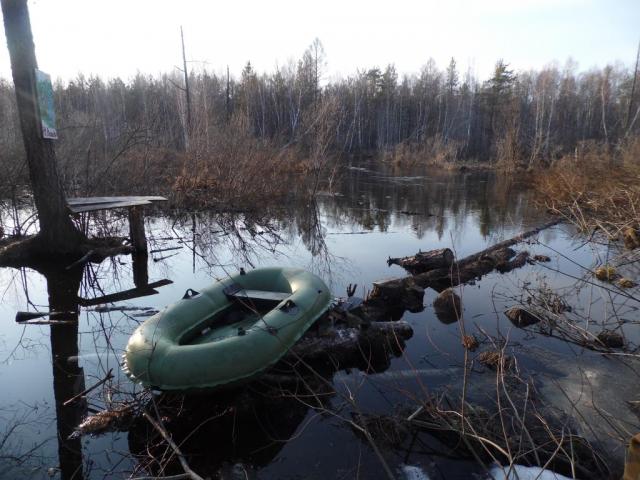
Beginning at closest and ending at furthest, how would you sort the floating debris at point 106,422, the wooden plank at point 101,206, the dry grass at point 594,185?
1. the floating debris at point 106,422
2. the wooden plank at point 101,206
3. the dry grass at point 594,185

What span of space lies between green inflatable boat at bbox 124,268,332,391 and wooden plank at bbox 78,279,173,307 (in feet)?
7.34

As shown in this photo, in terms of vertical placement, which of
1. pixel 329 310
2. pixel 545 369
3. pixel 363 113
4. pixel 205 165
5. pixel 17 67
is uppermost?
pixel 363 113

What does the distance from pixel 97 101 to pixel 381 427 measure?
124ft

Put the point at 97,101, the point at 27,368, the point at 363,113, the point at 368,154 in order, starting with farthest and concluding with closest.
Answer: the point at 363,113 → the point at 368,154 → the point at 97,101 → the point at 27,368

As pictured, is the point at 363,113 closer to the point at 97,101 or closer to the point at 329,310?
the point at 97,101

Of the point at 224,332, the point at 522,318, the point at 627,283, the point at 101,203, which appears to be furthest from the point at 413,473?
the point at 101,203

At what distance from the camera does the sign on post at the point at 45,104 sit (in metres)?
5.93

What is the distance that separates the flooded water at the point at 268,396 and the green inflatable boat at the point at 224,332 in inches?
18.9

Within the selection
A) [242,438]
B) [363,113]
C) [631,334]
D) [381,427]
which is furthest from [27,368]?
[363,113]

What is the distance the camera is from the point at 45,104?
6035mm

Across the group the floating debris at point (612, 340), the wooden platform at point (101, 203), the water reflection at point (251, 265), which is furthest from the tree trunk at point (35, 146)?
the floating debris at point (612, 340)

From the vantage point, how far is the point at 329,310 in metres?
4.44

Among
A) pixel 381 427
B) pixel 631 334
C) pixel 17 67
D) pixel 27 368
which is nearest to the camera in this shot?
pixel 381 427

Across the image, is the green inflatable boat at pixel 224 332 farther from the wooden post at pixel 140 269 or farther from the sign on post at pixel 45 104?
the sign on post at pixel 45 104
